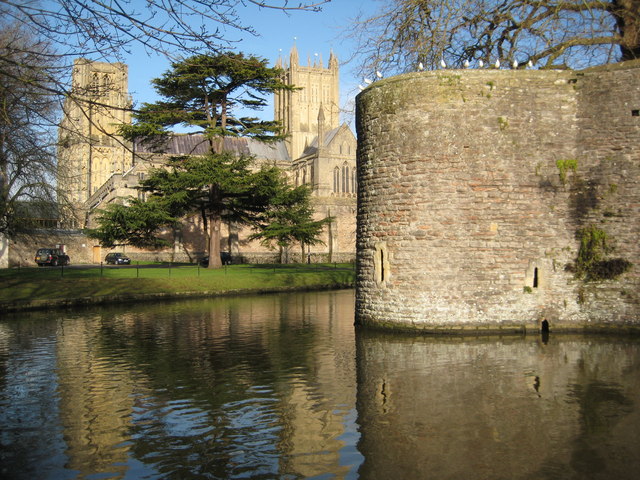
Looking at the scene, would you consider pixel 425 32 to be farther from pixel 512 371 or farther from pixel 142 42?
pixel 142 42

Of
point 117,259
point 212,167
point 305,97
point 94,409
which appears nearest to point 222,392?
point 94,409

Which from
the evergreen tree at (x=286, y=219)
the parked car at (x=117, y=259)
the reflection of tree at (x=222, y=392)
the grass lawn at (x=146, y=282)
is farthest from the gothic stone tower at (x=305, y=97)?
the reflection of tree at (x=222, y=392)

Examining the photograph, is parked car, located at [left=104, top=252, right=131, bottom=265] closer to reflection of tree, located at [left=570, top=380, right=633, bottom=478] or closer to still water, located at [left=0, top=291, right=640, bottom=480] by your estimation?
still water, located at [left=0, top=291, right=640, bottom=480]

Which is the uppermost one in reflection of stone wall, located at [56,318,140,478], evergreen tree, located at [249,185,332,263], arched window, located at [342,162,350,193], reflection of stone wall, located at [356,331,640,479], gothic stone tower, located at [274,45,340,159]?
gothic stone tower, located at [274,45,340,159]

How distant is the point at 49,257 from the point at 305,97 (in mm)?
64869

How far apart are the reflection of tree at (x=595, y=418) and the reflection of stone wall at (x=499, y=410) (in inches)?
0.4

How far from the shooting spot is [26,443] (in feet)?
21.8

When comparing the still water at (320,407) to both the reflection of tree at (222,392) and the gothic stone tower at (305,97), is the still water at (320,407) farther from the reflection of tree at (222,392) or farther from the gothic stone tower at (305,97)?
the gothic stone tower at (305,97)

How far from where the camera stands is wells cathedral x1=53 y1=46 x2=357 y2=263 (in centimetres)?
3969

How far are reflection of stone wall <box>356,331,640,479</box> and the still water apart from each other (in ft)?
0.09

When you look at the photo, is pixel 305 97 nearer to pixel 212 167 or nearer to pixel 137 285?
pixel 212 167

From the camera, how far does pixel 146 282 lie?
26281mm

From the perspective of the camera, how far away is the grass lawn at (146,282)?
22.8m

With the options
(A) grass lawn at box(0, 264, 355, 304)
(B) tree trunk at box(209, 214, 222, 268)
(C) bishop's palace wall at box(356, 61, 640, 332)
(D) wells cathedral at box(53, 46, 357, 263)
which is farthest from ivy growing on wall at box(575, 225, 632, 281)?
(B) tree trunk at box(209, 214, 222, 268)
